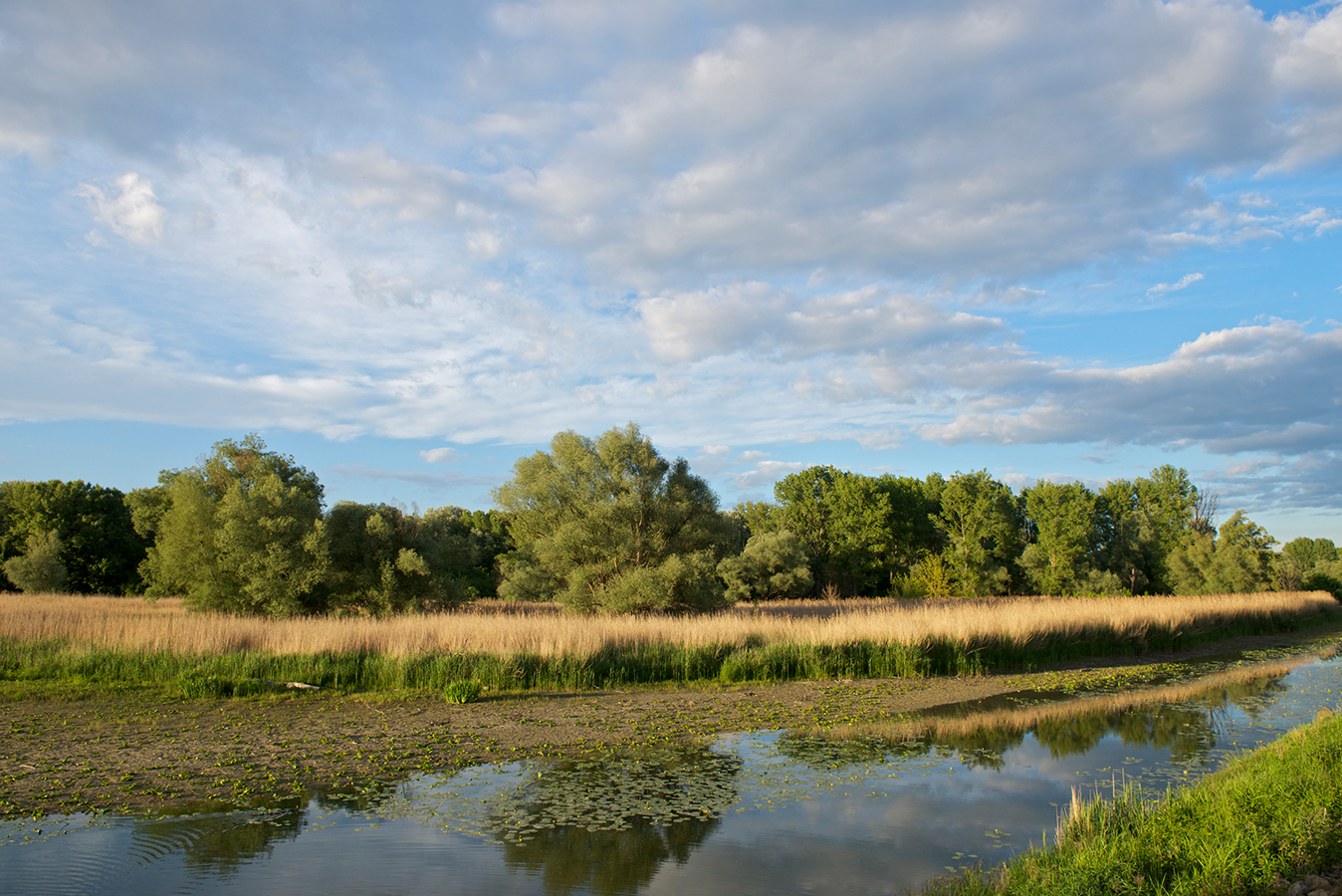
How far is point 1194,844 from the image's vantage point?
16.2 feet

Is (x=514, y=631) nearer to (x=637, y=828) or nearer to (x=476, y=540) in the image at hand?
(x=637, y=828)

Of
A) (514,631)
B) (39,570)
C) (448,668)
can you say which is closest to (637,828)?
(448,668)

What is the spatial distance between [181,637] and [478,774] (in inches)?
358

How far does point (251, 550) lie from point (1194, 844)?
2450 centimetres

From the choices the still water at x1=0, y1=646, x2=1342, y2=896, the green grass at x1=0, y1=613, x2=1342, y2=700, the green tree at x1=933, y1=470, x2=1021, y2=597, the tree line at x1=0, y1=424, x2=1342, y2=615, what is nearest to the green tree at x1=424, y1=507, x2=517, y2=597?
the tree line at x1=0, y1=424, x2=1342, y2=615

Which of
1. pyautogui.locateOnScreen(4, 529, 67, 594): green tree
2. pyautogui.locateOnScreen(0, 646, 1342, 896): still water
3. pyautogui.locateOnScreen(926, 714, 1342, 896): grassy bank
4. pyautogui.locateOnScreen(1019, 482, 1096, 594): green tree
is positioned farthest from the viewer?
pyautogui.locateOnScreen(1019, 482, 1096, 594): green tree

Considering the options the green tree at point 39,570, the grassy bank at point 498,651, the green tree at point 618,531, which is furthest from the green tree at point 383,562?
the green tree at point 39,570

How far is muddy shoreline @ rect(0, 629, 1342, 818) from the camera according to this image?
23.7 ft

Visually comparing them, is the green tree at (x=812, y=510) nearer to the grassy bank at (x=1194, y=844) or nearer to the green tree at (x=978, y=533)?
the green tree at (x=978, y=533)

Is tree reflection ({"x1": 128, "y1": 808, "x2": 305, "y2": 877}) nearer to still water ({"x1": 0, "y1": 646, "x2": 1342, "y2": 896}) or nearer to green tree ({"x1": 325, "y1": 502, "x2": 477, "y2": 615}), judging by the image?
still water ({"x1": 0, "y1": 646, "x2": 1342, "y2": 896})

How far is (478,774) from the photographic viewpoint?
8039 millimetres

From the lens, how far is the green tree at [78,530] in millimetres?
48406

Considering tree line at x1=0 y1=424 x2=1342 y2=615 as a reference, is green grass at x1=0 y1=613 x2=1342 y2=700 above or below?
below

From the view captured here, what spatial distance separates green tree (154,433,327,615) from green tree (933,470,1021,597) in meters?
45.7
